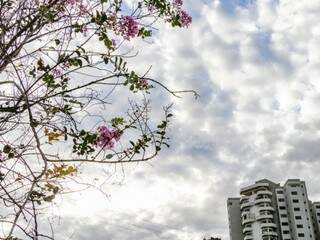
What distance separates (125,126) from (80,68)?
27.6 inches

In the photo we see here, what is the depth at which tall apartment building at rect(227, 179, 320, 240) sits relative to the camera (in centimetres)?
7700

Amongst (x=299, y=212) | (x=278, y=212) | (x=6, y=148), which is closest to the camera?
(x=6, y=148)

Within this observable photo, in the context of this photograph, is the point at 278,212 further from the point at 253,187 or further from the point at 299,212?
the point at 253,187

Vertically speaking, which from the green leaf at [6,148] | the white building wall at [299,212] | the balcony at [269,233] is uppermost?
the white building wall at [299,212]

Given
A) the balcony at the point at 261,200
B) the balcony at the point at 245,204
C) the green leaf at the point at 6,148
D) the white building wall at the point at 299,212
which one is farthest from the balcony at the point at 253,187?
the green leaf at the point at 6,148

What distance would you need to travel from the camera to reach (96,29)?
4637 millimetres

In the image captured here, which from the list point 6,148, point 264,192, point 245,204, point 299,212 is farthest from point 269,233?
point 6,148

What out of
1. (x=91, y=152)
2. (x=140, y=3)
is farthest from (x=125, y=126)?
(x=140, y=3)

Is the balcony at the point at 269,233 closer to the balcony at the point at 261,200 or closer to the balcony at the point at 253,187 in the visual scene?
the balcony at the point at 261,200

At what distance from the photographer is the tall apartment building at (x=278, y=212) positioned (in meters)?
77.0

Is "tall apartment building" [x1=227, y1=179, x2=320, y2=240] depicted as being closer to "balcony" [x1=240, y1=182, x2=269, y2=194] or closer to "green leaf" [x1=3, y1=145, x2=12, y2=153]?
"balcony" [x1=240, y1=182, x2=269, y2=194]

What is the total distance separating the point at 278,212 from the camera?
261 ft

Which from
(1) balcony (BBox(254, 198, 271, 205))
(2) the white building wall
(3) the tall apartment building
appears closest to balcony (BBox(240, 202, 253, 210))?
(3) the tall apartment building

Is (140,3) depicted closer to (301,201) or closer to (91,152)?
(91,152)
